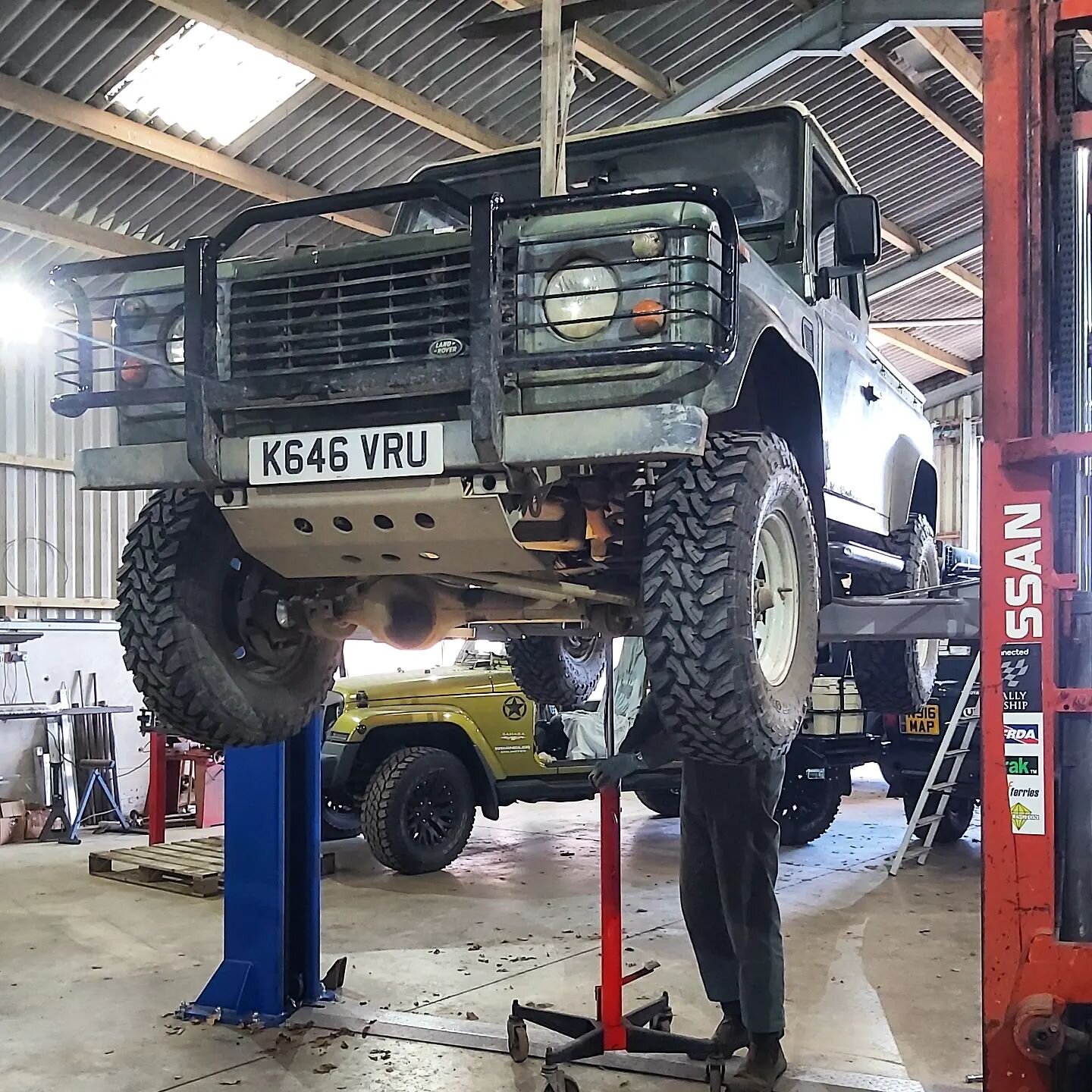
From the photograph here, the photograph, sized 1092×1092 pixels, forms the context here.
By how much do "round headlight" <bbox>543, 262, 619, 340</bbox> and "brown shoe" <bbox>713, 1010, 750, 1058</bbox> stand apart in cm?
286

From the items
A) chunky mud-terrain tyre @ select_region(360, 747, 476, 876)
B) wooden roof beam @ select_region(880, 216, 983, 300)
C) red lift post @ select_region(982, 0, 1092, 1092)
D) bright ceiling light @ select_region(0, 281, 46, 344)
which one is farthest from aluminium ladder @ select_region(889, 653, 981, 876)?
bright ceiling light @ select_region(0, 281, 46, 344)

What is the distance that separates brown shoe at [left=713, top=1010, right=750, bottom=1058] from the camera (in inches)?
177

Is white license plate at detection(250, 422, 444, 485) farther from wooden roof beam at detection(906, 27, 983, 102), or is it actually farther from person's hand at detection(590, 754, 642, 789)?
wooden roof beam at detection(906, 27, 983, 102)

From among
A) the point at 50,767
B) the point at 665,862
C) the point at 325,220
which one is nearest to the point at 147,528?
the point at 665,862

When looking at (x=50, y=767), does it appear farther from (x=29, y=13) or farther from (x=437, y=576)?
(x=437, y=576)

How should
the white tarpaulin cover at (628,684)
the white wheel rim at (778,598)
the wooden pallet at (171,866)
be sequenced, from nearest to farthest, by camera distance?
1. the white wheel rim at (778,598)
2. the white tarpaulin cover at (628,684)
3. the wooden pallet at (171,866)

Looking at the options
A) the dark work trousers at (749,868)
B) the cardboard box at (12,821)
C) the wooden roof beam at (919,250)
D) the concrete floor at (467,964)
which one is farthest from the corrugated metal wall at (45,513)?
the dark work trousers at (749,868)

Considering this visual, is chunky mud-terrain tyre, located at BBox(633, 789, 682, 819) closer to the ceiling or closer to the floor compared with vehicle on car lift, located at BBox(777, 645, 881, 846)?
closer to the floor

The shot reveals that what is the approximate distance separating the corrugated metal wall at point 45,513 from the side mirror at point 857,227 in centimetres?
932

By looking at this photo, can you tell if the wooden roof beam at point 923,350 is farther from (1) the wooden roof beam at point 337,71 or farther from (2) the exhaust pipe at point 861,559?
(2) the exhaust pipe at point 861,559

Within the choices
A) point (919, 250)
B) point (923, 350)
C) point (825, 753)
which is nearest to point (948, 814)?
point (825, 753)

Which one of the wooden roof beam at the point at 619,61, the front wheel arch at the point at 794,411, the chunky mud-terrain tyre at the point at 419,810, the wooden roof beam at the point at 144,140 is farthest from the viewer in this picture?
the chunky mud-terrain tyre at the point at 419,810

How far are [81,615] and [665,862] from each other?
6.30m

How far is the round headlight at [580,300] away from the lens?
279 cm
